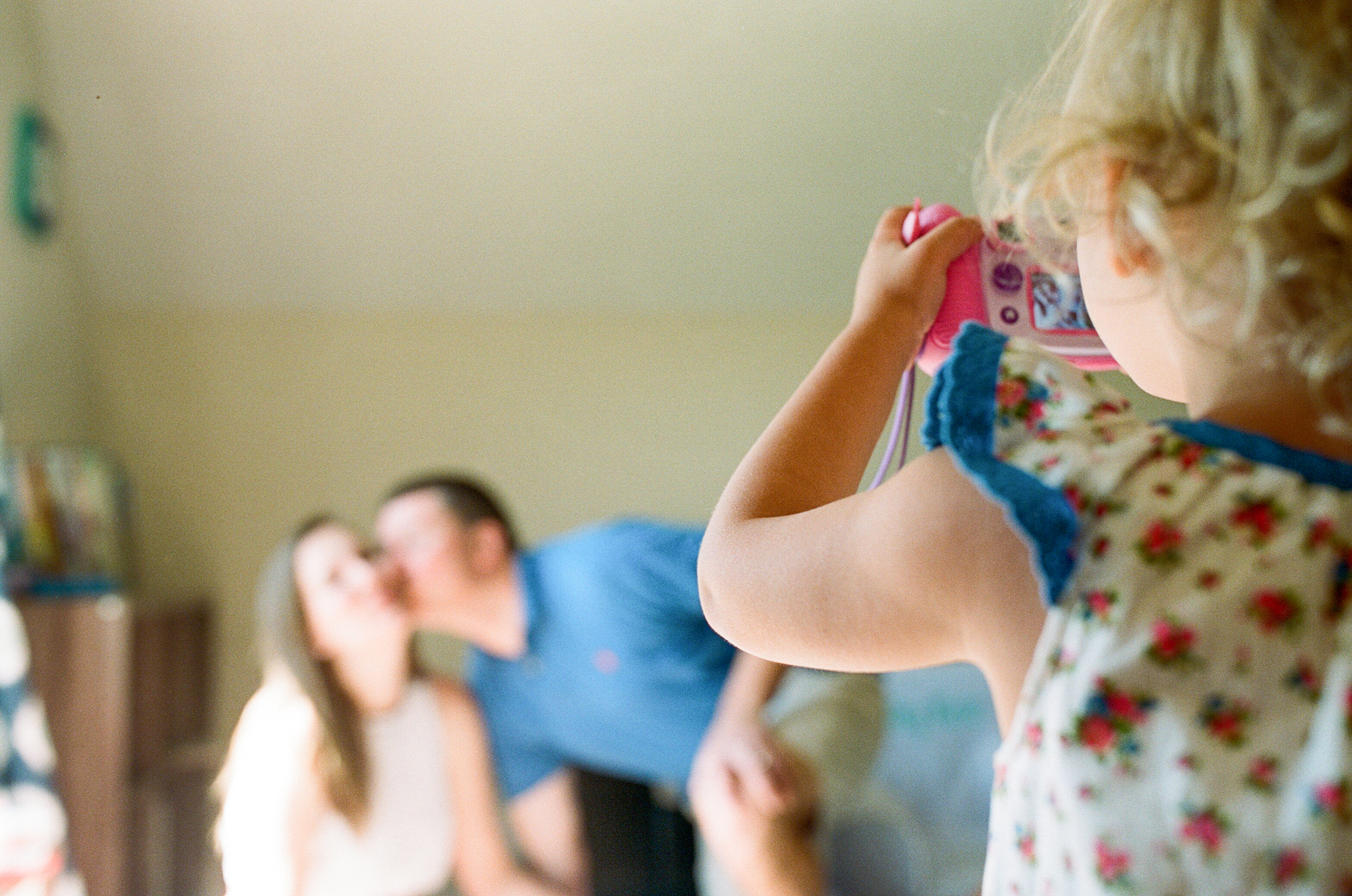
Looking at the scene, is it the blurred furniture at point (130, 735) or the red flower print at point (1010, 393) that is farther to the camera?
the blurred furniture at point (130, 735)

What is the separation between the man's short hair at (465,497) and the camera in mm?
1539

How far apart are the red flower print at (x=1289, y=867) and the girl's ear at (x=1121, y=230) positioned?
0.17 metres

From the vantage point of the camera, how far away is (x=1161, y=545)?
29 cm

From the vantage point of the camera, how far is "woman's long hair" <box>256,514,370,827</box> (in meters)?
1.37

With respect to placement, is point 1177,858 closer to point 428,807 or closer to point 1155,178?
point 1155,178

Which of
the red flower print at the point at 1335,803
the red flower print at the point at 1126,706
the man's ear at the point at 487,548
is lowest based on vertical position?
the man's ear at the point at 487,548

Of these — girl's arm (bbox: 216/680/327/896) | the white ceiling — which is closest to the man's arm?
girl's arm (bbox: 216/680/327/896)

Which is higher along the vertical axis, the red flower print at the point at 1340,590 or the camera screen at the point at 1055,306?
the camera screen at the point at 1055,306

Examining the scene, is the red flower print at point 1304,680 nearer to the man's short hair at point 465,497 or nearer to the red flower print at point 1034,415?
the red flower print at point 1034,415

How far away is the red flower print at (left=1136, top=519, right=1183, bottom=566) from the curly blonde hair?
0.05 metres

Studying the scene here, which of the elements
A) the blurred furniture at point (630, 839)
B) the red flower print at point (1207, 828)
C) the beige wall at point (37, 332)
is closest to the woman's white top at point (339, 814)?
the blurred furniture at point (630, 839)

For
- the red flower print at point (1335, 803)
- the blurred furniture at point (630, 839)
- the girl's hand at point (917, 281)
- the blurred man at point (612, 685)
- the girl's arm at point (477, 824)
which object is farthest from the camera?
the girl's arm at point (477, 824)

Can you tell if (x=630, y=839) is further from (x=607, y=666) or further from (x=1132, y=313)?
(x=1132, y=313)

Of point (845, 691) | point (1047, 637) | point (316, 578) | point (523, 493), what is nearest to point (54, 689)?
point (316, 578)
